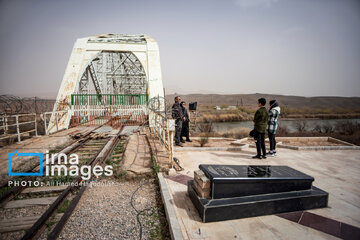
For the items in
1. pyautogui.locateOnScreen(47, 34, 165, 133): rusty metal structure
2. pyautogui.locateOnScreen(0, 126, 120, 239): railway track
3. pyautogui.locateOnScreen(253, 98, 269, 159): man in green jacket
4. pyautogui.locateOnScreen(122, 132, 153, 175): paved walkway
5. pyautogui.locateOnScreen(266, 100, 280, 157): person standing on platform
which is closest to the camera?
pyautogui.locateOnScreen(0, 126, 120, 239): railway track

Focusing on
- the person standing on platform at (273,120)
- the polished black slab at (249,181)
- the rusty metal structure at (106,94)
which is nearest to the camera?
the polished black slab at (249,181)

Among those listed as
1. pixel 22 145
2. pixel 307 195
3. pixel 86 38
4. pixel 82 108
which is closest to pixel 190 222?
pixel 307 195

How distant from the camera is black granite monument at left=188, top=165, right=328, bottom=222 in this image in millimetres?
2656

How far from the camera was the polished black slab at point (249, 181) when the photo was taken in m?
2.70

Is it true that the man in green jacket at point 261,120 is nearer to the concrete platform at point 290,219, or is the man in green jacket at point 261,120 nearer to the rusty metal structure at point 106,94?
the concrete platform at point 290,219

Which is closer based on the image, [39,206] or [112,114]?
[39,206]

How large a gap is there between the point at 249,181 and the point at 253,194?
9.7 inches

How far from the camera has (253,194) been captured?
2.81 metres

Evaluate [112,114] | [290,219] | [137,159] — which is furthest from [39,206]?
[112,114]

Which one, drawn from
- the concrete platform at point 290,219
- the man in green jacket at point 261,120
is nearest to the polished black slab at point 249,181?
the concrete platform at point 290,219

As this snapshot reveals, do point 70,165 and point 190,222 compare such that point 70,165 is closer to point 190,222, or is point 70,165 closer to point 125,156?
point 125,156
